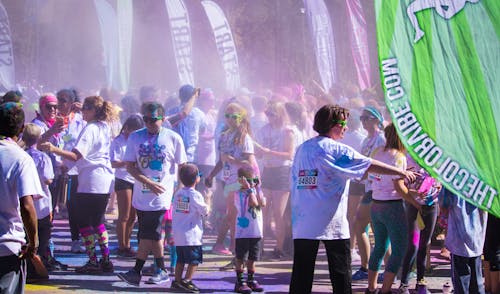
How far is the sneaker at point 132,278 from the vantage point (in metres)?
7.59

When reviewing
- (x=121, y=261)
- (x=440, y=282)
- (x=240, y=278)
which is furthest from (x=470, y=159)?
(x=121, y=261)

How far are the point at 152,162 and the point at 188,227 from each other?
0.79m

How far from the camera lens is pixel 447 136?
340 cm

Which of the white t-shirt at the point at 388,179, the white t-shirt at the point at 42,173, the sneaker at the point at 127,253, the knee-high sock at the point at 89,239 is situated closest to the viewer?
the white t-shirt at the point at 388,179

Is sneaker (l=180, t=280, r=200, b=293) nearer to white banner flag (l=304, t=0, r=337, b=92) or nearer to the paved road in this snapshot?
the paved road

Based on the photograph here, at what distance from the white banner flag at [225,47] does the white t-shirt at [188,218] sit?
1102cm

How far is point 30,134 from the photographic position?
762cm

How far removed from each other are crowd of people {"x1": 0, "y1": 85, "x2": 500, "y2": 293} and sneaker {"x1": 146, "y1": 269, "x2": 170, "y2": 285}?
0.5 inches

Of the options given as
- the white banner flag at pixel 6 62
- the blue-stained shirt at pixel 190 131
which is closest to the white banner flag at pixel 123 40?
the white banner flag at pixel 6 62

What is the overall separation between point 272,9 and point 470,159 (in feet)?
98.9

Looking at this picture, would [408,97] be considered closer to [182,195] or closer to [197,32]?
[182,195]

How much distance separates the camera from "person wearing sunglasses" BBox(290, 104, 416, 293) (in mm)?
5426

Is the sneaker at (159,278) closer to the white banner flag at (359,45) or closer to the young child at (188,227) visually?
the young child at (188,227)

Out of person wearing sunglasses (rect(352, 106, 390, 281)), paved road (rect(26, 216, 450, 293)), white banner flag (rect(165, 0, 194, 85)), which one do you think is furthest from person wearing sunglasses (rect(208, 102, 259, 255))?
white banner flag (rect(165, 0, 194, 85))
